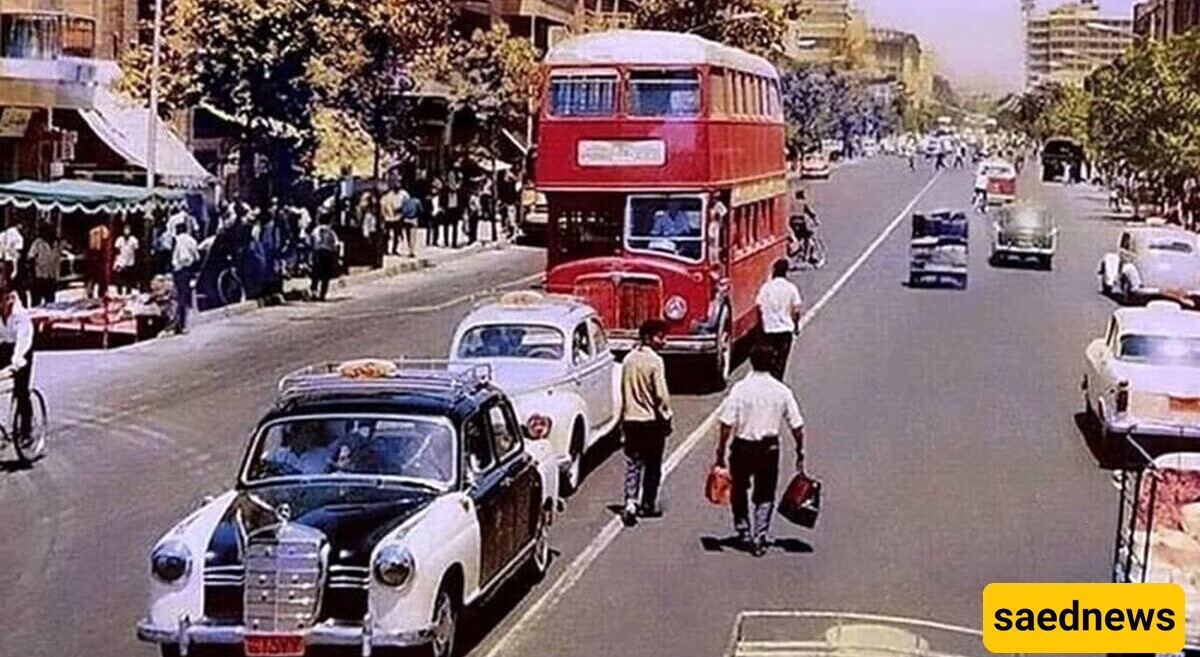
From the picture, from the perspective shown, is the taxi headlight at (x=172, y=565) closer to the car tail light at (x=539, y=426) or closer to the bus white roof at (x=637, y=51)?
the car tail light at (x=539, y=426)

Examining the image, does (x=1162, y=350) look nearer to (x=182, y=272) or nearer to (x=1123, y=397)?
(x=1123, y=397)

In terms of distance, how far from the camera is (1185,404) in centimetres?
1838

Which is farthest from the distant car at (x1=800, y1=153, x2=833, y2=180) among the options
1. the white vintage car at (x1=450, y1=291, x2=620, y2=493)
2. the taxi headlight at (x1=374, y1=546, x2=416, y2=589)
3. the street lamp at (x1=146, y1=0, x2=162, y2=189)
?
the taxi headlight at (x1=374, y1=546, x2=416, y2=589)

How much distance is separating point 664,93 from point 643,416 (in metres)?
8.31

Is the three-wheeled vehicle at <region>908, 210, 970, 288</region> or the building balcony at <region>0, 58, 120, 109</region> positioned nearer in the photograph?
the building balcony at <region>0, 58, 120, 109</region>

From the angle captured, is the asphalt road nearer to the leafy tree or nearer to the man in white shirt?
the man in white shirt

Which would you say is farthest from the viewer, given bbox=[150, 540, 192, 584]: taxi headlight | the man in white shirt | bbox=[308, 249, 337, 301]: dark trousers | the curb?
bbox=[308, 249, 337, 301]: dark trousers

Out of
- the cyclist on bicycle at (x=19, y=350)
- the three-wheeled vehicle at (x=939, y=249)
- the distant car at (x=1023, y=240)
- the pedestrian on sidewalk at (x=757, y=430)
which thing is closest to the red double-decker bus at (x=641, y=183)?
the cyclist on bicycle at (x=19, y=350)

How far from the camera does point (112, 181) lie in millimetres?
35344

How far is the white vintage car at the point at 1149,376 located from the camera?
60.3 ft

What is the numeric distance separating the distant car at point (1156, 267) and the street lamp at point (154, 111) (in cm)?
1419

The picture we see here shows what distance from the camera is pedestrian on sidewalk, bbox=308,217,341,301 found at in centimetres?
3356

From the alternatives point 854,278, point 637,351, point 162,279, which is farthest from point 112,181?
point 637,351

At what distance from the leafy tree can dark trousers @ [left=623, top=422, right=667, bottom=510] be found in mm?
40315
